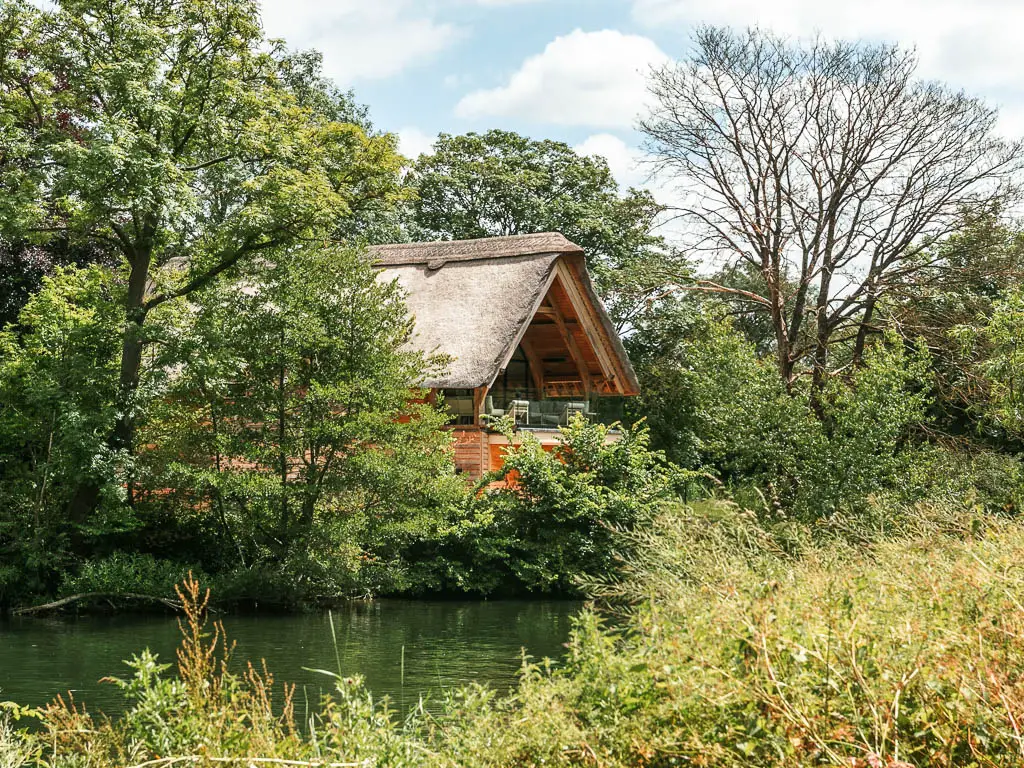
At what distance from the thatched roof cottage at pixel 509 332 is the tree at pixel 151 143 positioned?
146 inches

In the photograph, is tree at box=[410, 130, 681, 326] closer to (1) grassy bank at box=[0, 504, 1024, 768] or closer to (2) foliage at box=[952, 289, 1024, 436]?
(2) foliage at box=[952, 289, 1024, 436]

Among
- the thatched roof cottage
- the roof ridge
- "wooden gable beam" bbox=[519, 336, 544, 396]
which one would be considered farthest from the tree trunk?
"wooden gable beam" bbox=[519, 336, 544, 396]

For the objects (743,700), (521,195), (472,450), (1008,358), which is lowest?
(743,700)

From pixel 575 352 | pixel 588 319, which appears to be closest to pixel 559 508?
pixel 588 319

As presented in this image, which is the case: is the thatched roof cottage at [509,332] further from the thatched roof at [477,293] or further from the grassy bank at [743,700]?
the grassy bank at [743,700]

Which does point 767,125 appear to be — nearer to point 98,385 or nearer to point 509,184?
point 509,184

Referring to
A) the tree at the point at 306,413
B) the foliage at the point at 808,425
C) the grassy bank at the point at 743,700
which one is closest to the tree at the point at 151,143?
the tree at the point at 306,413

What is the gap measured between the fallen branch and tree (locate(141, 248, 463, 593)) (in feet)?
5.16

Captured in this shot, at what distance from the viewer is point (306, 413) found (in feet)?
56.6

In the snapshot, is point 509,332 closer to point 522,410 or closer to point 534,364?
point 522,410

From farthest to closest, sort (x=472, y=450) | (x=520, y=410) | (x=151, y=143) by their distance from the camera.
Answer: (x=520, y=410)
(x=472, y=450)
(x=151, y=143)

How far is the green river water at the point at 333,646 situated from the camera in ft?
33.1

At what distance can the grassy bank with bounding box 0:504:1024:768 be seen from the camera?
3.50 meters

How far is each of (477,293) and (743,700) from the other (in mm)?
20401
